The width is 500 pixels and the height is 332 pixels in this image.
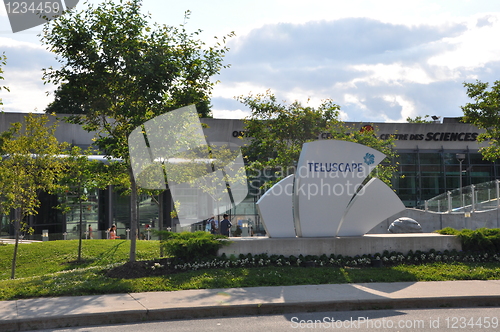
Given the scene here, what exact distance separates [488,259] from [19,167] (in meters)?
14.1

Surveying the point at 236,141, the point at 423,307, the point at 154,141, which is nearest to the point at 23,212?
Answer: the point at 154,141

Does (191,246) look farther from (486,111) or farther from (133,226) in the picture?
(486,111)

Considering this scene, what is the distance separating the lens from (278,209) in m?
13.4

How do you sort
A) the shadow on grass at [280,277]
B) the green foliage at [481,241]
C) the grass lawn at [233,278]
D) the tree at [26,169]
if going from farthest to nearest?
the tree at [26,169] → the green foliage at [481,241] → the shadow on grass at [280,277] → the grass lawn at [233,278]

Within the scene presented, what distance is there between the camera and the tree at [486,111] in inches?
730

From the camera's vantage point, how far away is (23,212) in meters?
15.6

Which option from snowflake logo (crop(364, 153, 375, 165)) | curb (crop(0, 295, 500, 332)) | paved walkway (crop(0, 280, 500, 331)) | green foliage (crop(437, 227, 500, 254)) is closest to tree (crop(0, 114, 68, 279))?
paved walkway (crop(0, 280, 500, 331))

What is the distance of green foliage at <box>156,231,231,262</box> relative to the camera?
12.0 m

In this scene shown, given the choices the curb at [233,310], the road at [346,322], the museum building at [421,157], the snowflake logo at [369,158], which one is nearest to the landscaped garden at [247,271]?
the curb at [233,310]

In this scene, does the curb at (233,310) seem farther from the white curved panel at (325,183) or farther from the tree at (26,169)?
the tree at (26,169)

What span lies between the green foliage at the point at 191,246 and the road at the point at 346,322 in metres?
4.16

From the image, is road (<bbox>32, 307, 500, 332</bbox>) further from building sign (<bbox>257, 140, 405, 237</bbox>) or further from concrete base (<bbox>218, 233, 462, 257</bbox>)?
building sign (<bbox>257, 140, 405, 237</bbox>)

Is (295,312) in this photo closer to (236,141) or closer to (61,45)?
(61,45)

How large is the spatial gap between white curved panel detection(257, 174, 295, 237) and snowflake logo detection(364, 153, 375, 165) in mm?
2318
